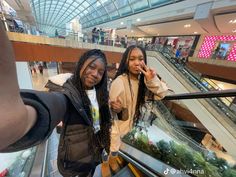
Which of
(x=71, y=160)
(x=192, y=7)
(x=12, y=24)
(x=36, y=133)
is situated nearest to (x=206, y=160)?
(x=71, y=160)

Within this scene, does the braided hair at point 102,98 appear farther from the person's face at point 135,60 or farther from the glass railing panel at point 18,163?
the glass railing panel at point 18,163

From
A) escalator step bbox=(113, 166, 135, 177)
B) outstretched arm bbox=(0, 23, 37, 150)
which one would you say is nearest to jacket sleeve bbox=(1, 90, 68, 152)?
outstretched arm bbox=(0, 23, 37, 150)

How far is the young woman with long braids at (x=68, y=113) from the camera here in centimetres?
37

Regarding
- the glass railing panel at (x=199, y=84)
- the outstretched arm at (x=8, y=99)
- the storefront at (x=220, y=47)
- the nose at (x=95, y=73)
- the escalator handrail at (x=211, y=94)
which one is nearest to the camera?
the outstretched arm at (x=8, y=99)

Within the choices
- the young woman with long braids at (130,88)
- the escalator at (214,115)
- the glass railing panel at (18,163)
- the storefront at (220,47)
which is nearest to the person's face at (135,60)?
the young woman with long braids at (130,88)

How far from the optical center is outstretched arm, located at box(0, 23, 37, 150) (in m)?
0.33

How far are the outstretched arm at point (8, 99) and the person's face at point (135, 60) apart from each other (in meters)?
1.18

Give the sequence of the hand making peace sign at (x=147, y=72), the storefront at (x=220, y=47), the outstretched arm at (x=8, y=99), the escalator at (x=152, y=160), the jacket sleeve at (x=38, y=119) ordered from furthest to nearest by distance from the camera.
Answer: the storefront at (x=220, y=47) → the escalator at (x=152, y=160) → the hand making peace sign at (x=147, y=72) → the jacket sleeve at (x=38, y=119) → the outstretched arm at (x=8, y=99)

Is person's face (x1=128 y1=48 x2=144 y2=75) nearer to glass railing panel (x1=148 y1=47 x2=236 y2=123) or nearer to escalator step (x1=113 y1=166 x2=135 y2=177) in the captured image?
escalator step (x1=113 y1=166 x2=135 y2=177)

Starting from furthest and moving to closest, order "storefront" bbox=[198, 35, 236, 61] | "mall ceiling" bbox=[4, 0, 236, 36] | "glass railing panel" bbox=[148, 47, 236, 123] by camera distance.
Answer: "storefront" bbox=[198, 35, 236, 61] → "mall ceiling" bbox=[4, 0, 236, 36] → "glass railing panel" bbox=[148, 47, 236, 123]

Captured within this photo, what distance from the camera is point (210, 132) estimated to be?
17.3 ft

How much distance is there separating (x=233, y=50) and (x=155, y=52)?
269 inches

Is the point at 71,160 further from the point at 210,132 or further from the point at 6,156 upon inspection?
the point at 210,132

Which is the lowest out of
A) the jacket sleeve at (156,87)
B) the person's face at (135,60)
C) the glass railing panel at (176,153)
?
the glass railing panel at (176,153)
